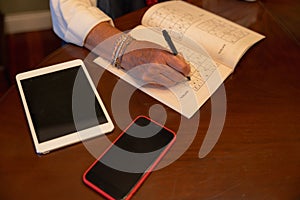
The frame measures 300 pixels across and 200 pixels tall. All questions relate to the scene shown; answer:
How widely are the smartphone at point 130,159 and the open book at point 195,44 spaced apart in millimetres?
81

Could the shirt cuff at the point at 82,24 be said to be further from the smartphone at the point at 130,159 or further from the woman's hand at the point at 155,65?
the smartphone at the point at 130,159

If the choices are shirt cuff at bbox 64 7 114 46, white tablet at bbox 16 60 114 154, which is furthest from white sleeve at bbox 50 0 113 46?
white tablet at bbox 16 60 114 154

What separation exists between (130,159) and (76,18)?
Result: 42 centimetres

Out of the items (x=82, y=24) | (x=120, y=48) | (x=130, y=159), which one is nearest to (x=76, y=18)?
(x=82, y=24)

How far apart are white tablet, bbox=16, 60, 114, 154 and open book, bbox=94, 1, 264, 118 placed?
0.09m

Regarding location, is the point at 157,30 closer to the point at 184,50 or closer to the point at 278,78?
the point at 184,50

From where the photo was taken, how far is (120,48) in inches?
33.4

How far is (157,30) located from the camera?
37.3 inches

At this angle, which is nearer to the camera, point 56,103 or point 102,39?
point 56,103

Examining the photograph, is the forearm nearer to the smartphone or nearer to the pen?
the pen

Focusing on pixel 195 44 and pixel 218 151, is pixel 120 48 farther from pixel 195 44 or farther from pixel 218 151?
pixel 218 151

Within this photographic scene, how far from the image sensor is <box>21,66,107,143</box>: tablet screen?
696 millimetres

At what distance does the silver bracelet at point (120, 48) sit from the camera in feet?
2.77

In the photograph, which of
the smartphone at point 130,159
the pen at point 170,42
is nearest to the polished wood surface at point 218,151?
the smartphone at point 130,159
